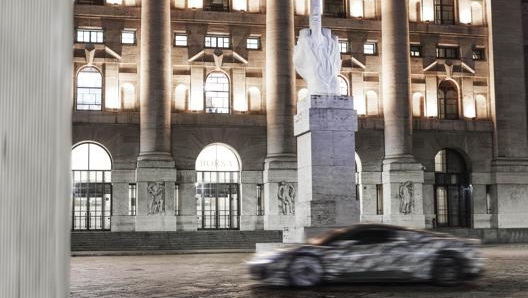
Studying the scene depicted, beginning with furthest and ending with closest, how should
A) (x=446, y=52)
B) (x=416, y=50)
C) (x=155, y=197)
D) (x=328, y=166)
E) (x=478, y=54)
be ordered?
1. (x=478, y=54)
2. (x=446, y=52)
3. (x=416, y=50)
4. (x=155, y=197)
5. (x=328, y=166)

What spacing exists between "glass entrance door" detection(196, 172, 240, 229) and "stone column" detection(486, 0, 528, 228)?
17.2 meters

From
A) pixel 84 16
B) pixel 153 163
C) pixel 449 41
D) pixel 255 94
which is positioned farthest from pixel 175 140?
pixel 449 41

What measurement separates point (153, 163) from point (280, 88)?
909 centimetres

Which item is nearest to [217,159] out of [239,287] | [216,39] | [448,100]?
[216,39]

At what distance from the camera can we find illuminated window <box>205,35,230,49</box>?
49.2 m

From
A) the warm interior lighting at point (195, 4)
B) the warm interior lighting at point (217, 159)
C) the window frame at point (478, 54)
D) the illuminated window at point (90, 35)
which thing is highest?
the warm interior lighting at point (195, 4)

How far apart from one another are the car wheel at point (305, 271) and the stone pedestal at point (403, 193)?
31047 millimetres

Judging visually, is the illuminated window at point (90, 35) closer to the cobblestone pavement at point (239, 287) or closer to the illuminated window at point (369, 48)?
the illuminated window at point (369, 48)

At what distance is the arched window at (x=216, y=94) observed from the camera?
160 ft

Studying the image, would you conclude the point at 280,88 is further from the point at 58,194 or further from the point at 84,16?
the point at 58,194

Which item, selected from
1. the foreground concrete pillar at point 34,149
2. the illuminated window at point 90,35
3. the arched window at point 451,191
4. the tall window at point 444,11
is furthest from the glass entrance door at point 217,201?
the foreground concrete pillar at point 34,149

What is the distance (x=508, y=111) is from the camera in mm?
51156

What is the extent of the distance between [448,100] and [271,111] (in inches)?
531

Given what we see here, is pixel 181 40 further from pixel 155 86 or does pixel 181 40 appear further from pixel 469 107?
pixel 469 107
